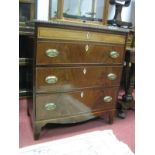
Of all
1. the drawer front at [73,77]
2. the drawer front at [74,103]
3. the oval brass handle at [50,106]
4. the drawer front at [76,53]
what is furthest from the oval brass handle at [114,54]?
the oval brass handle at [50,106]

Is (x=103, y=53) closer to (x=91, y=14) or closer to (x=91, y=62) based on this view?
(x=91, y=62)

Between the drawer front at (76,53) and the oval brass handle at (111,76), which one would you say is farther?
the oval brass handle at (111,76)

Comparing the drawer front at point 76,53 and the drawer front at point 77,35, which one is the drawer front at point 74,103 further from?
the drawer front at point 77,35

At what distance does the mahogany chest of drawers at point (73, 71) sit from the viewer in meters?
1.29

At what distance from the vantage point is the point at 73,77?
144 centimetres

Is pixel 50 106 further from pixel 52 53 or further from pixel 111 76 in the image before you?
pixel 111 76

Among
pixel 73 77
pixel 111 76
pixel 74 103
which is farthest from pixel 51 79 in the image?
pixel 111 76

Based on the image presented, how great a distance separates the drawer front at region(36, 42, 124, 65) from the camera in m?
1.28

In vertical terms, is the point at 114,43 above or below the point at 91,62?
above

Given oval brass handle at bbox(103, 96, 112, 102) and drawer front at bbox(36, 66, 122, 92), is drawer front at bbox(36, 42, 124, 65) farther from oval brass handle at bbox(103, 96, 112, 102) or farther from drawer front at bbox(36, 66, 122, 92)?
oval brass handle at bbox(103, 96, 112, 102)

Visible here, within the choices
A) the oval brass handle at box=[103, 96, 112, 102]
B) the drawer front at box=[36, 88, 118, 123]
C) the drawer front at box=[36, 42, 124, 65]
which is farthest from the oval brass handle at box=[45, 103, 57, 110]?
the oval brass handle at box=[103, 96, 112, 102]
